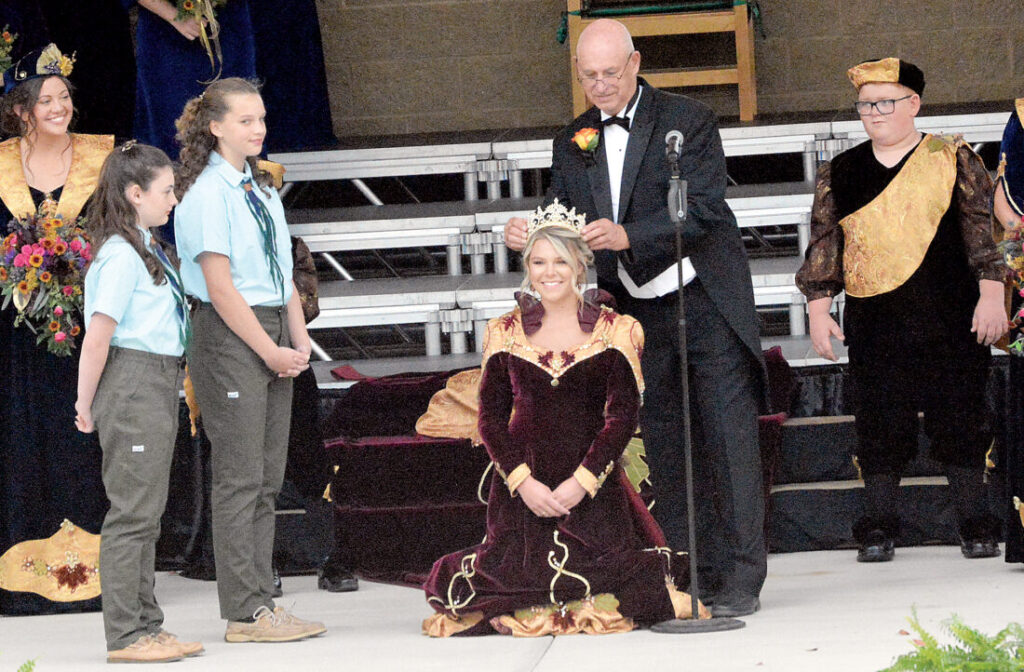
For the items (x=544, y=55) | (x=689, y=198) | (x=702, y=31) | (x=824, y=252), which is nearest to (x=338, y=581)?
(x=689, y=198)

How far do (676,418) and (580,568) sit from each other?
51cm

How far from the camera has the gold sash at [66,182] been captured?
500cm

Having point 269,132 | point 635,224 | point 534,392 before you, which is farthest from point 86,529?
point 269,132

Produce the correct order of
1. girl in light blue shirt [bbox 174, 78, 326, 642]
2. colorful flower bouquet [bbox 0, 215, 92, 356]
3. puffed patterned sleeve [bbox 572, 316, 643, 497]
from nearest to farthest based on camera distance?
1. girl in light blue shirt [bbox 174, 78, 326, 642]
2. puffed patterned sleeve [bbox 572, 316, 643, 497]
3. colorful flower bouquet [bbox 0, 215, 92, 356]

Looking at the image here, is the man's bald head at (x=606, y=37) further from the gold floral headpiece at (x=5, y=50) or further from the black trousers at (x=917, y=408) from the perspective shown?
the gold floral headpiece at (x=5, y=50)

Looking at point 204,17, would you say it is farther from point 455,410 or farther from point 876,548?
point 876,548

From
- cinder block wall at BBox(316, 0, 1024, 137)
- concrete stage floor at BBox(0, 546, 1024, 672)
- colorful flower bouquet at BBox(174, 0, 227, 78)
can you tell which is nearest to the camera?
concrete stage floor at BBox(0, 546, 1024, 672)

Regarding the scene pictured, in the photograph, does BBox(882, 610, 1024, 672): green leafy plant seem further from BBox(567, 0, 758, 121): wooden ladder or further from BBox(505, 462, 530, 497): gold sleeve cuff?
BBox(567, 0, 758, 121): wooden ladder

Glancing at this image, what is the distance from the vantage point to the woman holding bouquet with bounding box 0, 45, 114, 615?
501 centimetres

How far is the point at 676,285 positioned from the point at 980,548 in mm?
1398

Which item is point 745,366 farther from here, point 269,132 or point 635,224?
point 269,132

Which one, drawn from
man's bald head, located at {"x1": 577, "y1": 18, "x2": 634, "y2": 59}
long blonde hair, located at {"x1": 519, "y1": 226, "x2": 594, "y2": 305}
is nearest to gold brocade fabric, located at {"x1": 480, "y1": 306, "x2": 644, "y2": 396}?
long blonde hair, located at {"x1": 519, "y1": 226, "x2": 594, "y2": 305}

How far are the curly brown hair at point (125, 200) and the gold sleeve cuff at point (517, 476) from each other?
1.02 m

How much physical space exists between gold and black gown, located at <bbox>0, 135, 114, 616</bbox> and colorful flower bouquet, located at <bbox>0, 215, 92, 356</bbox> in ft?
0.48
